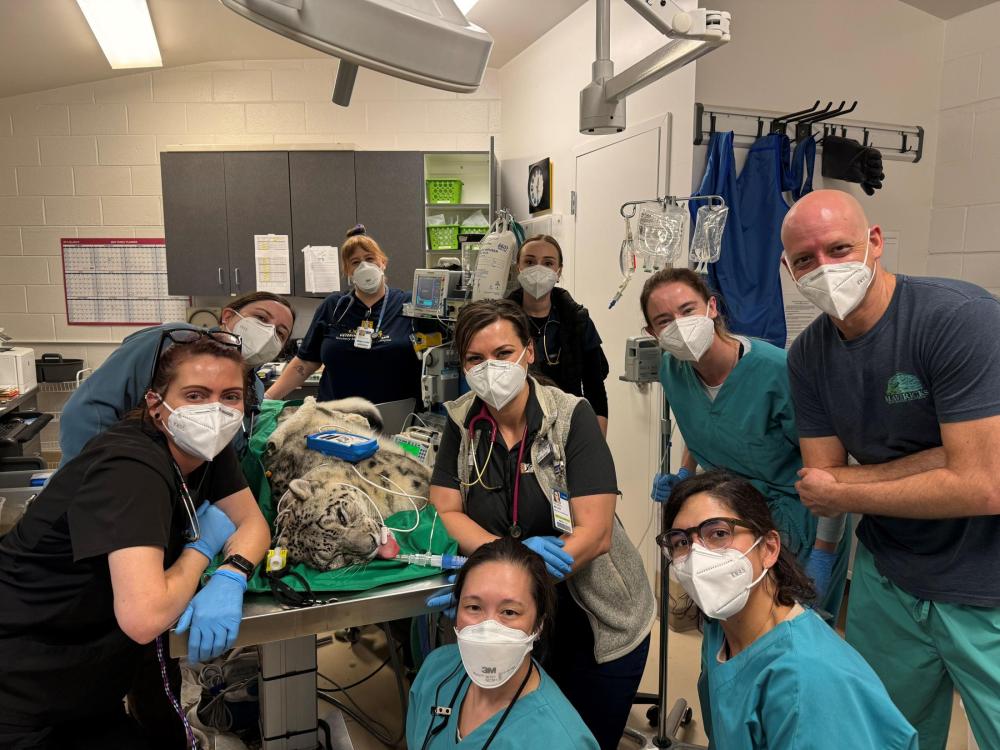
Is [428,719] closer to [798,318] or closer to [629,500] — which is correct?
[629,500]

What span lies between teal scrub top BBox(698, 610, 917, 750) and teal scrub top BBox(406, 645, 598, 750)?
11.2 inches

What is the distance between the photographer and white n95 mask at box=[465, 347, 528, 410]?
68.1 inches

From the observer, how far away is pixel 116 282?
195 inches

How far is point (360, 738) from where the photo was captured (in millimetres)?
2371

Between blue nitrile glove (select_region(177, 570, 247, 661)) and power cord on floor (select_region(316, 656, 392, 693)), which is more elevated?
blue nitrile glove (select_region(177, 570, 247, 661))

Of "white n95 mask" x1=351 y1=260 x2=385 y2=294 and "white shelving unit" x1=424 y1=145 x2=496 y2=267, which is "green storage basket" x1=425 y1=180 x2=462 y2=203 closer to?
"white shelving unit" x1=424 y1=145 x2=496 y2=267

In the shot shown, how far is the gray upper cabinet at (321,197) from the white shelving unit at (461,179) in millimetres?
531

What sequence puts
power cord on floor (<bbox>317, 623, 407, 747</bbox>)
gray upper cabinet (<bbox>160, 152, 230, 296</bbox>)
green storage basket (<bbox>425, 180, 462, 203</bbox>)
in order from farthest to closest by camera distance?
1. green storage basket (<bbox>425, 180, 462, 203</bbox>)
2. gray upper cabinet (<bbox>160, 152, 230, 296</bbox>)
3. power cord on floor (<bbox>317, 623, 407, 747</bbox>)

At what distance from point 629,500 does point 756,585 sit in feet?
7.56

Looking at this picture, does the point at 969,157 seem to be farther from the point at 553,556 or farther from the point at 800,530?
the point at 553,556

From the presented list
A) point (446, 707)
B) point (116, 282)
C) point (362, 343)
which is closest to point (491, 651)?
point (446, 707)

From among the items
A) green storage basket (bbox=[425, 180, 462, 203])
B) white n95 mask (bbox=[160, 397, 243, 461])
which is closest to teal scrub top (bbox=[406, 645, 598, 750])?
white n95 mask (bbox=[160, 397, 243, 461])

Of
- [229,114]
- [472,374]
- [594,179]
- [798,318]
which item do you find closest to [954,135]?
[798,318]

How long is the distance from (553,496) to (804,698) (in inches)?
29.4
